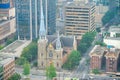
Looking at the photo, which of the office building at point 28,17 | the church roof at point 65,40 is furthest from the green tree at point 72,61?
the office building at point 28,17

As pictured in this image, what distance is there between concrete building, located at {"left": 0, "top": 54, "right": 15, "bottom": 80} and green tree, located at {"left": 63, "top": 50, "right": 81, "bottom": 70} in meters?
14.2

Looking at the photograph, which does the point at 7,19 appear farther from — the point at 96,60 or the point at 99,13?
the point at 96,60

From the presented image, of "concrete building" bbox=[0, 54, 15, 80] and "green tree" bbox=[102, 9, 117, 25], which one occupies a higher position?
"green tree" bbox=[102, 9, 117, 25]

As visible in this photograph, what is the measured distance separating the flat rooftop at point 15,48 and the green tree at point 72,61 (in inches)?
515

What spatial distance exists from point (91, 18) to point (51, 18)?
1190 centimetres

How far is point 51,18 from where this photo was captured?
118750mm

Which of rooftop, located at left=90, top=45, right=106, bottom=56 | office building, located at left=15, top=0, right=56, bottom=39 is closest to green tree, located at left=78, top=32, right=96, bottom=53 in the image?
rooftop, located at left=90, top=45, right=106, bottom=56

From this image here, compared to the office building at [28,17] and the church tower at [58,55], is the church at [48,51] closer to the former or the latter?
the church tower at [58,55]

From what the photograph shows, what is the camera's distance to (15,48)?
102438 mm

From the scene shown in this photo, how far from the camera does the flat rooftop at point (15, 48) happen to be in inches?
3869

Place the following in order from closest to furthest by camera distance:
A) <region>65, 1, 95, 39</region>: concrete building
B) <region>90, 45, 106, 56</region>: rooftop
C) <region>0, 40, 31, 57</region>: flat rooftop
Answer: <region>90, 45, 106, 56</region>: rooftop < <region>0, 40, 31, 57</region>: flat rooftop < <region>65, 1, 95, 39</region>: concrete building

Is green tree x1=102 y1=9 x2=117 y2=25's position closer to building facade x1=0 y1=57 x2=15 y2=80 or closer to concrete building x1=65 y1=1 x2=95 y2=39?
concrete building x1=65 y1=1 x2=95 y2=39

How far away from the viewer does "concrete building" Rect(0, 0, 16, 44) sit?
4523 inches

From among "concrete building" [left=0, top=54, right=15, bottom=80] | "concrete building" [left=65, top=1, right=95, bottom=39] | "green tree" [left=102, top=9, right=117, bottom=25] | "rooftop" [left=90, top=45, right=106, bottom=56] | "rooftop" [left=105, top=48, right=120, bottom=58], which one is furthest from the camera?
"green tree" [left=102, top=9, right=117, bottom=25]
